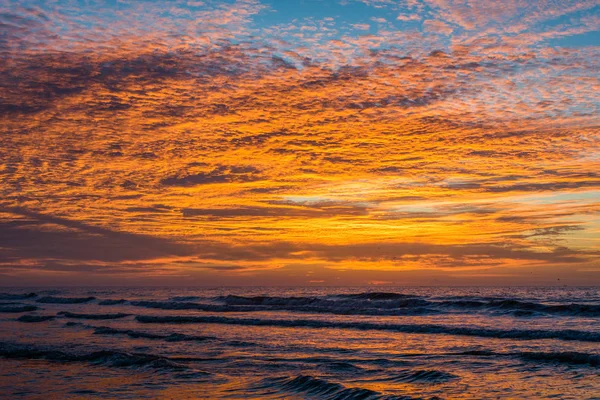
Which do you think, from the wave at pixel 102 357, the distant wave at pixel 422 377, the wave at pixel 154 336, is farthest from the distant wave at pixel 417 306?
the wave at pixel 102 357

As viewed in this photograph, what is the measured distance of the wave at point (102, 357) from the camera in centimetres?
2046

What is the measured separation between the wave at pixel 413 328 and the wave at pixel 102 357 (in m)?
15.3

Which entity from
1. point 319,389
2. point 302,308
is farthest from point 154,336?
point 302,308

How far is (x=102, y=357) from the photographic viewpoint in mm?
22375

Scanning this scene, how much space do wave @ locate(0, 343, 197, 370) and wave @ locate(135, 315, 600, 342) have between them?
50.2 ft

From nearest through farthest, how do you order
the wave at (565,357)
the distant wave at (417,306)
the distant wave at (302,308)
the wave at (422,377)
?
1. the wave at (422,377)
2. the wave at (565,357)
3. the distant wave at (417,306)
4. the distant wave at (302,308)

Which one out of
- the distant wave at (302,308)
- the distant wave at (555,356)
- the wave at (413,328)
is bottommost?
the distant wave at (302,308)

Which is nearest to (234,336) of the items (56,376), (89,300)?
(56,376)

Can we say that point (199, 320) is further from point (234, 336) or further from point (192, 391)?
point (192, 391)

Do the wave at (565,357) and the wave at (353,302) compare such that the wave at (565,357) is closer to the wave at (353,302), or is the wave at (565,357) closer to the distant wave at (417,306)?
the distant wave at (417,306)

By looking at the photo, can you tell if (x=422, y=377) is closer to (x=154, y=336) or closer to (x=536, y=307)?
(x=154, y=336)

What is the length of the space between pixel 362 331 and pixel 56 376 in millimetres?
18092

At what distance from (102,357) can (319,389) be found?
35.1ft

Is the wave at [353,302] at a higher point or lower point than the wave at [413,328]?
lower
